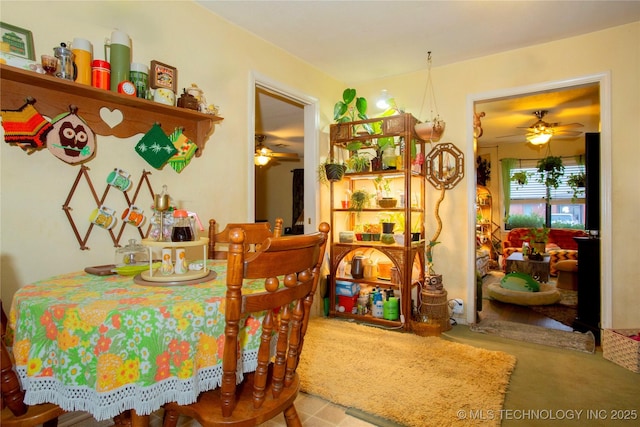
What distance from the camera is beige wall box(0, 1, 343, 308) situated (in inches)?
62.6

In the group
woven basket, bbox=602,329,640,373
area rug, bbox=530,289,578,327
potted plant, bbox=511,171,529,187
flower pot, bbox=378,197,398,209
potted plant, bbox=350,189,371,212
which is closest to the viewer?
woven basket, bbox=602,329,640,373

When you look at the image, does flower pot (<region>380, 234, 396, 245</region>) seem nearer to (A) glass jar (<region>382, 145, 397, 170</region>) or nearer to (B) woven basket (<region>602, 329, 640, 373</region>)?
(A) glass jar (<region>382, 145, 397, 170</region>)

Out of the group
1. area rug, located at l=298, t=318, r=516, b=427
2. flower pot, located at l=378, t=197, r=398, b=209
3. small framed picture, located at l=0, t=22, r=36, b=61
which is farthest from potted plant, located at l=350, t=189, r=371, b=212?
small framed picture, located at l=0, t=22, r=36, b=61

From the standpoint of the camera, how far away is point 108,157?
188 cm

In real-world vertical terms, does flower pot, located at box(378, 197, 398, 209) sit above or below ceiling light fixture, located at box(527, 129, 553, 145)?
below

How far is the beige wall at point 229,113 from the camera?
5.34 ft

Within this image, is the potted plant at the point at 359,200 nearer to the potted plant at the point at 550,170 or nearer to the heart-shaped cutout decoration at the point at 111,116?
the heart-shaped cutout decoration at the point at 111,116

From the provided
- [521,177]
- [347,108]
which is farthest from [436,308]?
[521,177]

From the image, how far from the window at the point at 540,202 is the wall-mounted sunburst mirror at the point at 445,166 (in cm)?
492

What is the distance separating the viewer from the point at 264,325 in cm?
107

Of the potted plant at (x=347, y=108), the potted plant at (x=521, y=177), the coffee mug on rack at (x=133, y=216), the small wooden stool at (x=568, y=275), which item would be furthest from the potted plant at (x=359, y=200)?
the potted plant at (x=521, y=177)

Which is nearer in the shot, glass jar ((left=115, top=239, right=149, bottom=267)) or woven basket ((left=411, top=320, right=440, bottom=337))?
glass jar ((left=115, top=239, right=149, bottom=267))

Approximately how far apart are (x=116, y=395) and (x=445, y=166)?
126 inches

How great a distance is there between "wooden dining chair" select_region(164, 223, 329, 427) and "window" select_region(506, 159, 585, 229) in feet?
24.4
